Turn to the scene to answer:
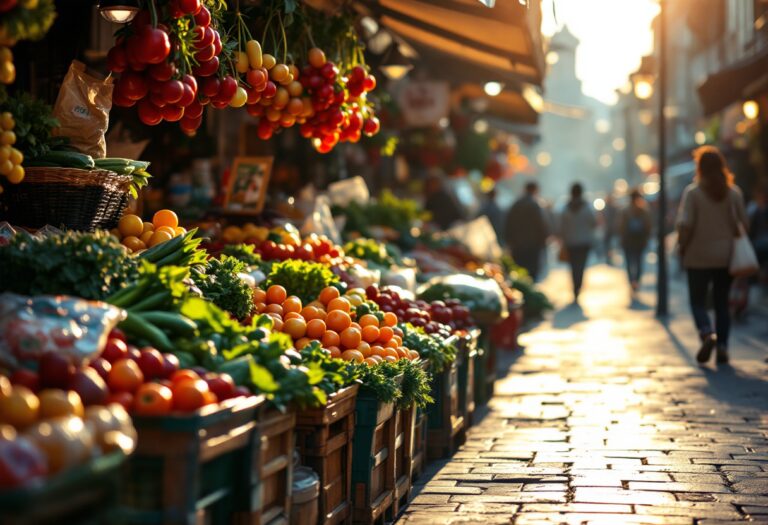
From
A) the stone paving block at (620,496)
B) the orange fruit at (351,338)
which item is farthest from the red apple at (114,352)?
the stone paving block at (620,496)

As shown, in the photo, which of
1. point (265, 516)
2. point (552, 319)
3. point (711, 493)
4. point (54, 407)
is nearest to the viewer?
point (54, 407)

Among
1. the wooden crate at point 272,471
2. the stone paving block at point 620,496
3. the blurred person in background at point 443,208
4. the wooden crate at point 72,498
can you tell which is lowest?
the stone paving block at point 620,496

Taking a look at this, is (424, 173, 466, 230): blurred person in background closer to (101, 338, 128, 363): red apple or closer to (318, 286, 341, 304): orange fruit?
(318, 286, 341, 304): orange fruit

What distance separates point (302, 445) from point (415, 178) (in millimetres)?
16709

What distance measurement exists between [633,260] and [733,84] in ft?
18.0

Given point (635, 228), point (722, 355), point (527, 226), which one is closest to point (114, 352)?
point (722, 355)

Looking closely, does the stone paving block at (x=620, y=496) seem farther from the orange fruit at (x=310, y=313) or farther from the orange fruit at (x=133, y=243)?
the orange fruit at (x=133, y=243)

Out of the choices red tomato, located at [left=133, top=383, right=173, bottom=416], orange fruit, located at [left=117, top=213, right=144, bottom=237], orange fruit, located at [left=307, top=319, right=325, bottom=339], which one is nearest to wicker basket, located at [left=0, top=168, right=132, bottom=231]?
orange fruit, located at [left=117, top=213, right=144, bottom=237]

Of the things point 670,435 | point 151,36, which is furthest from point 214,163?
point 151,36

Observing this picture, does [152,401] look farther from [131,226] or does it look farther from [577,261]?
[577,261]

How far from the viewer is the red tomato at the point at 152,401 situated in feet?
12.0

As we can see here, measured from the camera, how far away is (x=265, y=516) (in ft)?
14.1

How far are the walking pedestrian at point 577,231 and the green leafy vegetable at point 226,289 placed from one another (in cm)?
1366

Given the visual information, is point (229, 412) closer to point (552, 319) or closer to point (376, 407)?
point (376, 407)
